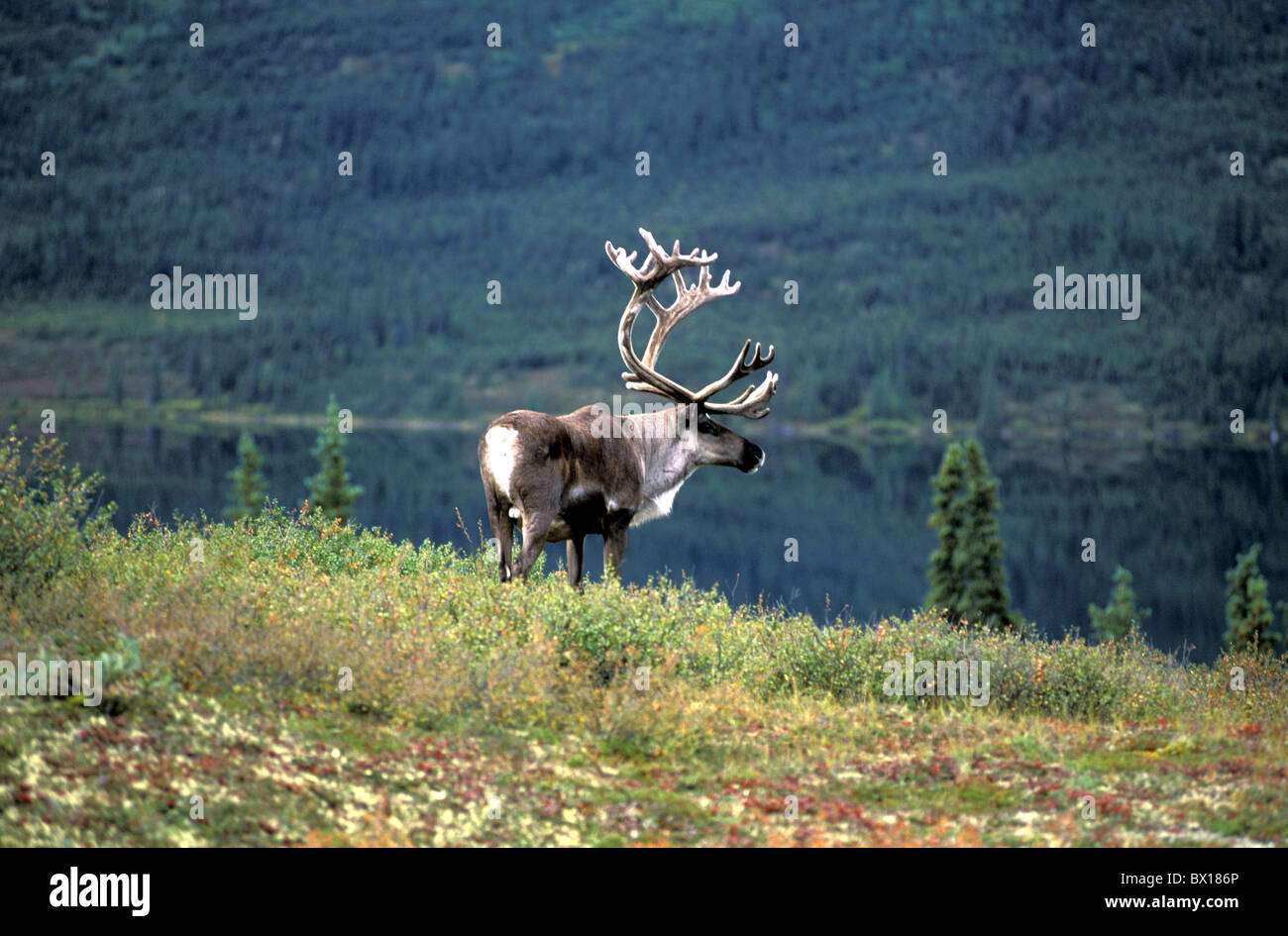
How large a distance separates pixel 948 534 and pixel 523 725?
39447 mm

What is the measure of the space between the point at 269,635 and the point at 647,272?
7299 mm

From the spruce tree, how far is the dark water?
Answer: 40.3ft

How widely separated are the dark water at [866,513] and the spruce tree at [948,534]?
1228cm

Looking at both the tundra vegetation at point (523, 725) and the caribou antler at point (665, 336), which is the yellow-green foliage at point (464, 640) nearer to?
the tundra vegetation at point (523, 725)

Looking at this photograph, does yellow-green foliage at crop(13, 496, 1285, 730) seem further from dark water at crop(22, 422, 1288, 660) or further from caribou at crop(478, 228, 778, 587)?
dark water at crop(22, 422, 1288, 660)

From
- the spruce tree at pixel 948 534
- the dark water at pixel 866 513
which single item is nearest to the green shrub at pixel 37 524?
the spruce tree at pixel 948 534

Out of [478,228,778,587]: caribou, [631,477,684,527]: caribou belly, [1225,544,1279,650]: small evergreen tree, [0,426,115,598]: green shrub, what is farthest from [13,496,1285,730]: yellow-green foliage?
[1225,544,1279,650]: small evergreen tree

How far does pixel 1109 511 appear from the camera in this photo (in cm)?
13562

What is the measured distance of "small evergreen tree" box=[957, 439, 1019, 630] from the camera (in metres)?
46.5

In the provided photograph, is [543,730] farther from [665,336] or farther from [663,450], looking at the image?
[665,336]

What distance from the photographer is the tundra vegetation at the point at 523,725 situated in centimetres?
869

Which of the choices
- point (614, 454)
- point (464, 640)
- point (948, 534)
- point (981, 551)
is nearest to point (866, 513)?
point (948, 534)
